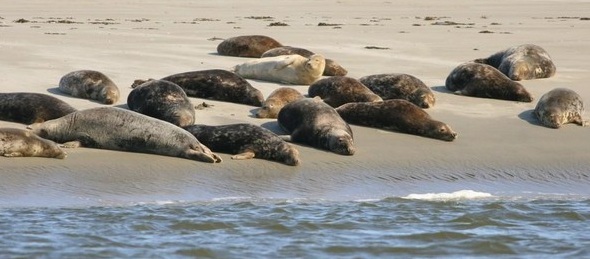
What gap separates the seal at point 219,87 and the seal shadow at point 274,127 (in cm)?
86

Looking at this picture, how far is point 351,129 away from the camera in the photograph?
10.3 m

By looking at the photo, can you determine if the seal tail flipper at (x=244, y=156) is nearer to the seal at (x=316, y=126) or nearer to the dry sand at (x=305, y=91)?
the dry sand at (x=305, y=91)

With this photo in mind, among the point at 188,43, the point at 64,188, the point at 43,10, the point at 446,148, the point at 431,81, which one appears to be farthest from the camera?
the point at 43,10

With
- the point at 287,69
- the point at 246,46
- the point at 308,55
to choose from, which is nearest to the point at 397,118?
the point at 287,69

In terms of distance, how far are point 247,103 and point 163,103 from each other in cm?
137

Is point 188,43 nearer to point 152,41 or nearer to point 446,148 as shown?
point 152,41

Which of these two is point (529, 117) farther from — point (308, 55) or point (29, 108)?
point (29, 108)

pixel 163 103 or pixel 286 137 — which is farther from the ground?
pixel 163 103

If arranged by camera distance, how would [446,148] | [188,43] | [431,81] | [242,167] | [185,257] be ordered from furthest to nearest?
[188,43] → [431,81] → [446,148] → [242,167] → [185,257]

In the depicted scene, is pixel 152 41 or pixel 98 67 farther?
pixel 152 41

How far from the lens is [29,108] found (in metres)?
10.0

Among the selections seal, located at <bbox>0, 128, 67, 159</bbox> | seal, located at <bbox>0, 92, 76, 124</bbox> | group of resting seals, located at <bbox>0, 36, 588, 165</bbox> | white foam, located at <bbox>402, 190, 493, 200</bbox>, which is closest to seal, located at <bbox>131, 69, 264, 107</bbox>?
group of resting seals, located at <bbox>0, 36, 588, 165</bbox>

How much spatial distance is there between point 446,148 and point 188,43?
27.2 ft

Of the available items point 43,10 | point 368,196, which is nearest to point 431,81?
point 368,196
